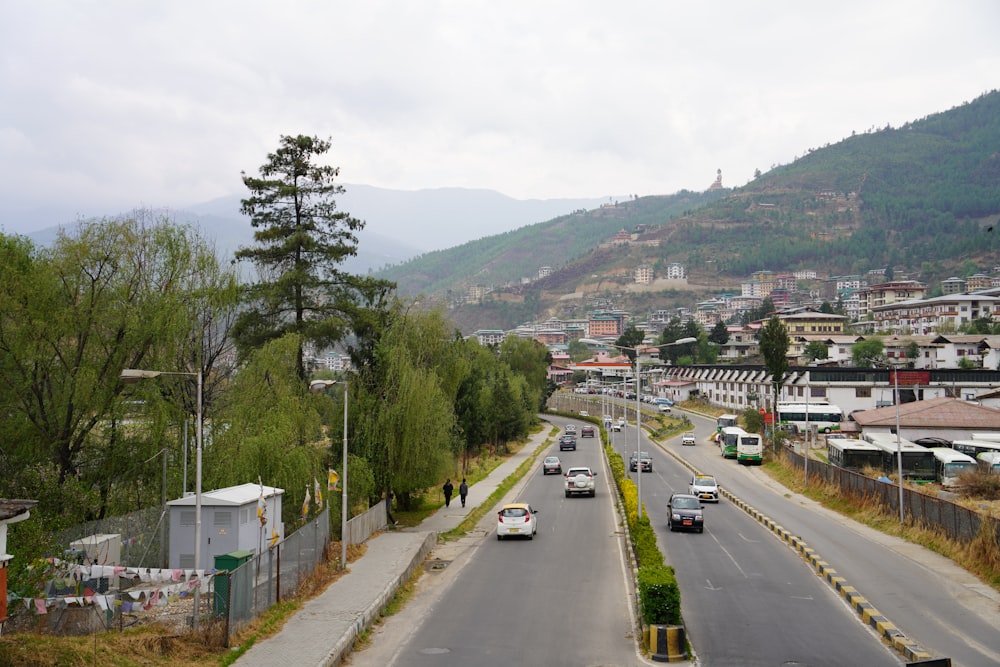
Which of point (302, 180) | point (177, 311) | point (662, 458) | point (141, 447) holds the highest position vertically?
point (302, 180)

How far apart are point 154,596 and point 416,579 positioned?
27.6 ft

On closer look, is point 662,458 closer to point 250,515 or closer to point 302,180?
point 302,180

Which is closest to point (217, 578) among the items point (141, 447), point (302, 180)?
point (141, 447)

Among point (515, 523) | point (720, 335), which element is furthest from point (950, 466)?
point (720, 335)

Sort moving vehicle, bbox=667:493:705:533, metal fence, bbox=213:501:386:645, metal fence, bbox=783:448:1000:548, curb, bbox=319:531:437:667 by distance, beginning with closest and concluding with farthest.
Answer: curb, bbox=319:531:437:667 < metal fence, bbox=213:501:386:645 < metal fence, bbox=783:448:1000:548 < moving vehicle, bbox=667:493:705:533

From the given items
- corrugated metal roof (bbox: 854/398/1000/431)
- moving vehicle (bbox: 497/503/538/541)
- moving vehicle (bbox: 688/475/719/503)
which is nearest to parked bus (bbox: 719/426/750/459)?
corrugated metal roof (bbox: 854/398/1000/431)

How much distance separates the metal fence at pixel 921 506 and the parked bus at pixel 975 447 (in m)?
11.3

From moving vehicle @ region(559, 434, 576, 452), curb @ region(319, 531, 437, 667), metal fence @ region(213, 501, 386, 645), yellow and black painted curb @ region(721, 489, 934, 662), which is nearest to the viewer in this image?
curb @ region(319, 531, 437, 667)

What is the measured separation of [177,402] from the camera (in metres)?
28.8

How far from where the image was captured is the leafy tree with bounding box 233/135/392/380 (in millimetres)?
39625

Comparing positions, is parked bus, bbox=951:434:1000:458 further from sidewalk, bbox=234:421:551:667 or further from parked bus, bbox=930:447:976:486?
sidewalk, bbox=234:421:551:667

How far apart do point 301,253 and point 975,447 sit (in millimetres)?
39518

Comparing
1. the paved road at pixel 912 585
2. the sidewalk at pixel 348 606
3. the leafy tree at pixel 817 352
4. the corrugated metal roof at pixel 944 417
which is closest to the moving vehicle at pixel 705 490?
the paved road at pixel 912 585

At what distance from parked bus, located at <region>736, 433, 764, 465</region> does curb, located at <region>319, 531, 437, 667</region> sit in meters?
41.1
